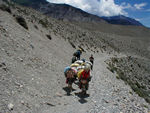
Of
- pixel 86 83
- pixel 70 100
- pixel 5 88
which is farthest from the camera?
pixel 86 83

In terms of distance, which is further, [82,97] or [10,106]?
[82,97]

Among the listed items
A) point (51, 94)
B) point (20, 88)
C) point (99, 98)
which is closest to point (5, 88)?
point (20, 88)

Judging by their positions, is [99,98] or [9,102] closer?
[9,102]

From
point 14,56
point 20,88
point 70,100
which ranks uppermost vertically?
point 14,56

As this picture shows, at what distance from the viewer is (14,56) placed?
29.5ft

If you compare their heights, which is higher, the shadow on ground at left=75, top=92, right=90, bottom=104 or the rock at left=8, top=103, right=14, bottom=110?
the rock at left=8, top=103, right=14, bottom=110

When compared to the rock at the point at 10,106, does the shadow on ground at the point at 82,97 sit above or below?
below

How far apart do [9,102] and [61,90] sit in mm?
3617

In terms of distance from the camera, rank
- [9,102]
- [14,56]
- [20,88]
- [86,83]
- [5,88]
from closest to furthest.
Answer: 1. [9,102]
2. [5,88]
3. [20,88]
4. [86,83]
5. [14,56]

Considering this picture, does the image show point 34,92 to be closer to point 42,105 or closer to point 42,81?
point 42,105

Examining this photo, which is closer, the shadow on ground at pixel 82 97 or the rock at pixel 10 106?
the rock at pixel 10 106

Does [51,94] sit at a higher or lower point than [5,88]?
lower

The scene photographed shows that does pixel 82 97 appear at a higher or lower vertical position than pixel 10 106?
→ lower

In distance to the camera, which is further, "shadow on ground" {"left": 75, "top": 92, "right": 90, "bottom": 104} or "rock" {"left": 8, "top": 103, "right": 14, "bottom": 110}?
"shadow on ground" {"left": 75, "top": 92, "right": 90, "bottom": 104}
